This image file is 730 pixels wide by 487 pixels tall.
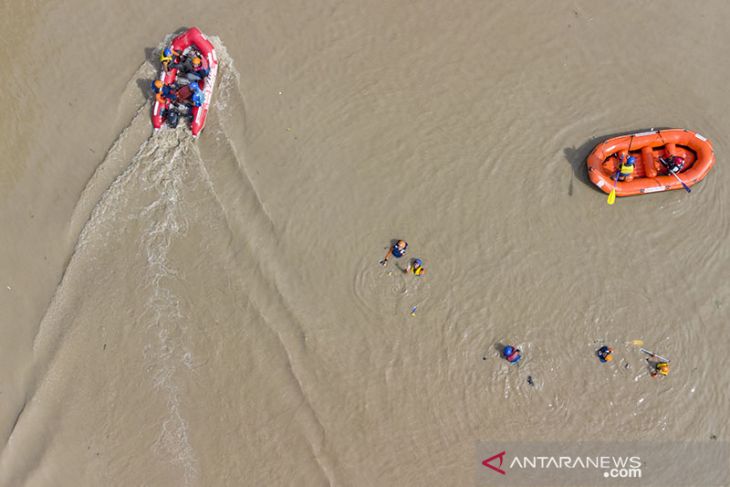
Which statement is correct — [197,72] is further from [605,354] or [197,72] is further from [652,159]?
[605,354]

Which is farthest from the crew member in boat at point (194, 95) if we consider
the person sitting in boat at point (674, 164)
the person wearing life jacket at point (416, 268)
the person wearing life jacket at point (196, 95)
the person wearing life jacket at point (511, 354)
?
the person sitting in boat at point (674, 164)

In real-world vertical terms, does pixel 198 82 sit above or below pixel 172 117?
above

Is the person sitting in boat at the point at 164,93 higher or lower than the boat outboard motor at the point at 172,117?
higher

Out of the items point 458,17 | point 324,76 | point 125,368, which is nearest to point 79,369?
point 125,368

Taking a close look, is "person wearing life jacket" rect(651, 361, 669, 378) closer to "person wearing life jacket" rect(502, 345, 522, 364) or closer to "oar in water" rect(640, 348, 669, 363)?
"oar in water" rect(640, 348, 669, 363)

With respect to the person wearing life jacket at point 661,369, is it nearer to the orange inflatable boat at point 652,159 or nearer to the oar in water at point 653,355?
the oar in water at point 653,355

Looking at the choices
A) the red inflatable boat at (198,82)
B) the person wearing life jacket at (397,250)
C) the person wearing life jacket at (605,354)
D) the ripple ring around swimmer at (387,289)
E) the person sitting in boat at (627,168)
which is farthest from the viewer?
the red inflatable boat at (198,82)

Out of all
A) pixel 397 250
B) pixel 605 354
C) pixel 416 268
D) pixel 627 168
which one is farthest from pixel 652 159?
pixel 397 250

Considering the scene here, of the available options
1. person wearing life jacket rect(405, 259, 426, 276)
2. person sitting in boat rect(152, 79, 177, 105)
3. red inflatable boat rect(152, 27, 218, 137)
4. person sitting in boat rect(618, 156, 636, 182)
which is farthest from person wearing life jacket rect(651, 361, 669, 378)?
person sitting in boat rect(152, 79, 177, 105)
